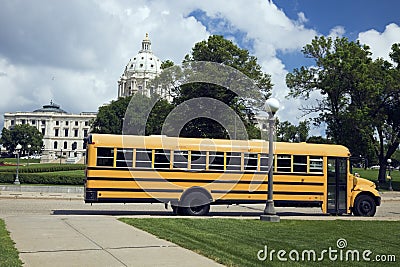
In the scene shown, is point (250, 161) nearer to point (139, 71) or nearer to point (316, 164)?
point (316, 164)

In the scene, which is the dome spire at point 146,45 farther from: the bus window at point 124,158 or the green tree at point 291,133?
the bus window at point 124,158

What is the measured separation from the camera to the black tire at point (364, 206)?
65.5 feet

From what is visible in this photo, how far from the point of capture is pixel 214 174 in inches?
722

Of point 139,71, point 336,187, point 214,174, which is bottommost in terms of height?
point 336,187

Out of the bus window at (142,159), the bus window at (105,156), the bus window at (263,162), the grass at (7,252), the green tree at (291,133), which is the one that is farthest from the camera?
the green tree at (291,133)

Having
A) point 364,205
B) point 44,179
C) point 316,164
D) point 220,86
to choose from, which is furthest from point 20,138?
point 364,205

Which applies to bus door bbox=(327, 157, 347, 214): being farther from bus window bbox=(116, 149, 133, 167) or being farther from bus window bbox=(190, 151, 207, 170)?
bus window bbox=(116, 149, 133, 167)

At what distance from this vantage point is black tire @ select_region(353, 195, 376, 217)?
19953 mm

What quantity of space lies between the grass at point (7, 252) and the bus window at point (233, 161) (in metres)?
9.11

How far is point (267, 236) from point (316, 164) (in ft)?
25.5

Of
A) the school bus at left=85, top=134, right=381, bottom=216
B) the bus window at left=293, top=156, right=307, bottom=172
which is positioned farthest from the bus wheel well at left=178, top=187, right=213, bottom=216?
the bus window at left=293, top=156, right=307, bottom=172

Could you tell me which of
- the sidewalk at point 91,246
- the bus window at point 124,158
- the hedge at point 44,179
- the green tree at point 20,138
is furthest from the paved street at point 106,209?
the green tree at point 20,138

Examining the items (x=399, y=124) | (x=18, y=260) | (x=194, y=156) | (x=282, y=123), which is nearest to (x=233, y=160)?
(x=194, y=156)

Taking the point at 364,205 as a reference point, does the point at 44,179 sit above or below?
above
